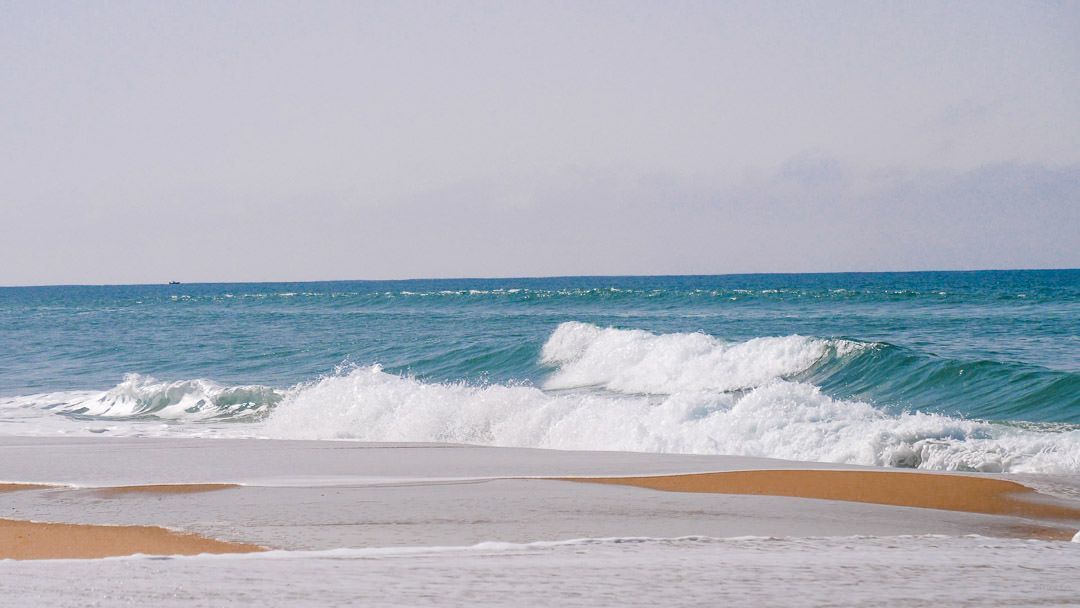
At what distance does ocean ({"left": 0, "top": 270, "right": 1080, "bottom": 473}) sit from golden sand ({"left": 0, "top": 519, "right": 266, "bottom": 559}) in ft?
26.8

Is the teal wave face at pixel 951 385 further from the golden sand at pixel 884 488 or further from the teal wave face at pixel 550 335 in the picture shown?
the golden sand at pixel 884 488

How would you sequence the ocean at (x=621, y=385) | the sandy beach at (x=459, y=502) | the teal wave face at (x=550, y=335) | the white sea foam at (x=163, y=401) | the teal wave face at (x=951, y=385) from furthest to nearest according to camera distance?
1. the white sea foam at (x=163, y=401)
2. the teal wave face at (x=550, y=335)
3. the teal wave face at (x=951, y=385)
4. the ocean at (x=621, y=385)
5. the sandy beach at (x=459, y=502)

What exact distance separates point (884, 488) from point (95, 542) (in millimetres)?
6256

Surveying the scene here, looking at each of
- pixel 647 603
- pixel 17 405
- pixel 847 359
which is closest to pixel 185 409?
pixel 17 405

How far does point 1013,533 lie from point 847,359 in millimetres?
13988

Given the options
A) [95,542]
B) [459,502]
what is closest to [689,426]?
[459,502]

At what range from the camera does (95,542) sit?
6188 mm

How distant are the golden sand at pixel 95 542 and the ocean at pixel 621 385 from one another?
8.17m

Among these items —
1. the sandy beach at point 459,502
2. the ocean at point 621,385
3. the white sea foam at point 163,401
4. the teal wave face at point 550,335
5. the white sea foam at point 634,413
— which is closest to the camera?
the sandy beach at point 459,502

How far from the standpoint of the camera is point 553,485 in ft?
28.2

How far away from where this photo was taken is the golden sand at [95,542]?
19.0 ft

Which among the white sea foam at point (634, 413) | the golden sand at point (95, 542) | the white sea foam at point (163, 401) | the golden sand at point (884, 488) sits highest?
the golden sand at point (95, 542)

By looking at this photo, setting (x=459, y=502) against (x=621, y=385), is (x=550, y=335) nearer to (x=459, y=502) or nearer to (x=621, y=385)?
(x=621, y=385)

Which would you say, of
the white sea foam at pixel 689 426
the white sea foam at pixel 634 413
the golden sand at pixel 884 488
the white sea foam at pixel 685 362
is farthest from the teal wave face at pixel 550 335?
the golden sand at pixel 884 488
